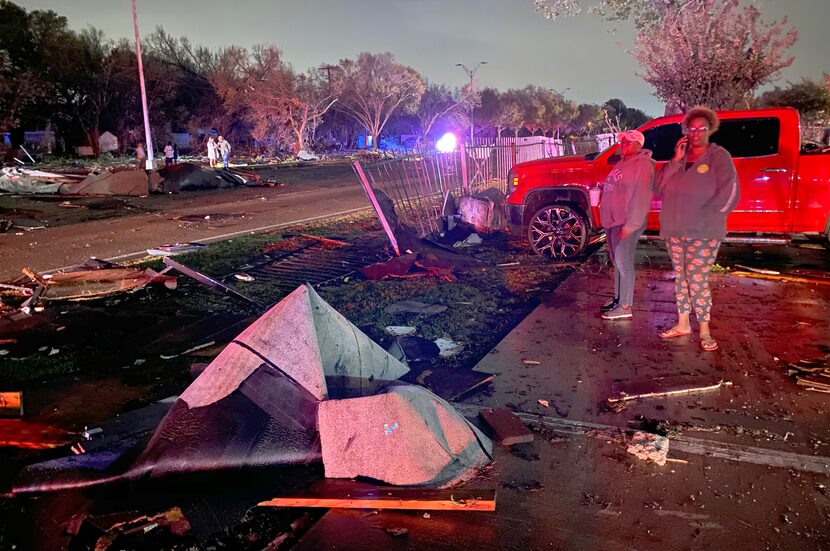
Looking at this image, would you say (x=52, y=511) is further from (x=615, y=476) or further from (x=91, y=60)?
(x=91, y=60)

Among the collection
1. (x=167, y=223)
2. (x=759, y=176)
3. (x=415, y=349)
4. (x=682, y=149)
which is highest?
(x=682, y=149)

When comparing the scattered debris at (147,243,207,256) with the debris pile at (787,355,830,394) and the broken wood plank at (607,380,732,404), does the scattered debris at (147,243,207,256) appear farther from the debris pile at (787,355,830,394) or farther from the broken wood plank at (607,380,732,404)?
the debris pile at (787,355,830,394)

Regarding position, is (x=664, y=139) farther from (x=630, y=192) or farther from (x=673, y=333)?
(x=673, y=333)

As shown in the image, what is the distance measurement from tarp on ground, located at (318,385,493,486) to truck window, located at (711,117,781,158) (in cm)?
688

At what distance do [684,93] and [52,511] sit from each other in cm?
1953

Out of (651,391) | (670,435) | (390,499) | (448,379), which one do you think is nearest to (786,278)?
(651,391)

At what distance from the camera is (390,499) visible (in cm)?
289

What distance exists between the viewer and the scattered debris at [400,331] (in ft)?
18.4

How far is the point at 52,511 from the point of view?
281 centimetres

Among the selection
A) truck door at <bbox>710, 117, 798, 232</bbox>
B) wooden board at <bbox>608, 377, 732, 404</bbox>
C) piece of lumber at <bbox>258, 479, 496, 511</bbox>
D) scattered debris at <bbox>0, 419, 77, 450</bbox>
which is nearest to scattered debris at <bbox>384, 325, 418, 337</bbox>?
wooden board at <bbox>608, 377, 732, 404</bbox>

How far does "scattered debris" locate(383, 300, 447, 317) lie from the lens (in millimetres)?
6355

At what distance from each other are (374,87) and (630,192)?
62.6 meters

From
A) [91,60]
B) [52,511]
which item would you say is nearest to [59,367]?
[52,511]

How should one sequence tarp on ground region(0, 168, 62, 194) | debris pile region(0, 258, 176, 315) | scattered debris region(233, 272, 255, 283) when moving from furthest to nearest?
tarp on ground region(0, 168, 62, 194) → scattered debris region(233, 272, 255, 283) → debris pile region(0, 258, 176, 315)
